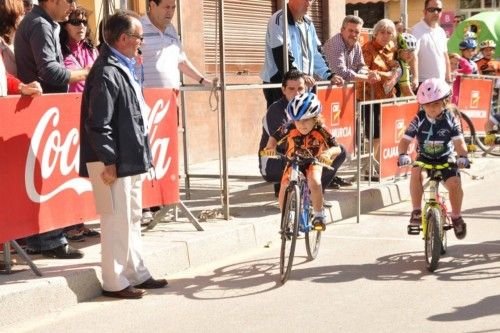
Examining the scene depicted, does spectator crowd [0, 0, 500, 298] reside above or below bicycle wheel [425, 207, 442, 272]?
above

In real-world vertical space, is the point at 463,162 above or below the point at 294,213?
above

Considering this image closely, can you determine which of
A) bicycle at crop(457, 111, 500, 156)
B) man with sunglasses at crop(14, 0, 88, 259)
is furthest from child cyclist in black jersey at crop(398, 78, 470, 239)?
bicycle at crop(457, 111, 500, 156)

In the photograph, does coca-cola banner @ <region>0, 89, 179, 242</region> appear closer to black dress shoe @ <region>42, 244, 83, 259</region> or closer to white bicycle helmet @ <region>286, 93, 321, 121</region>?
black dress shoe @ <region>42, 244, 83, 259</region>

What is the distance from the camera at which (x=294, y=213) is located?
7422 mm

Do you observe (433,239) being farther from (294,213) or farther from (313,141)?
(313,141)

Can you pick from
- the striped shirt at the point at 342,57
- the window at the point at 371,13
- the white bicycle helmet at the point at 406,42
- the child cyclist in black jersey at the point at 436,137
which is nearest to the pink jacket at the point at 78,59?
the child cyclist in black jersey at the point at 436,137

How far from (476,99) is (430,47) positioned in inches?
118

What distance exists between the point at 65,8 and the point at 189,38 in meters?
6.82

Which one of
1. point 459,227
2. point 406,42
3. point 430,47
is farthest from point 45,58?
point 430,47

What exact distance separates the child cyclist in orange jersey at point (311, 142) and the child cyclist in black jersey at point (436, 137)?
0.63 m

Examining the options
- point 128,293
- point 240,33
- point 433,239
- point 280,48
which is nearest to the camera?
point 128,293

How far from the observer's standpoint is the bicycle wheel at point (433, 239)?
24.6 feet

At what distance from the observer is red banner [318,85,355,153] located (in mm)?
10658

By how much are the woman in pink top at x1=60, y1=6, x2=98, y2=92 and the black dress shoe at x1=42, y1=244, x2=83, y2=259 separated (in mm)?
1422
